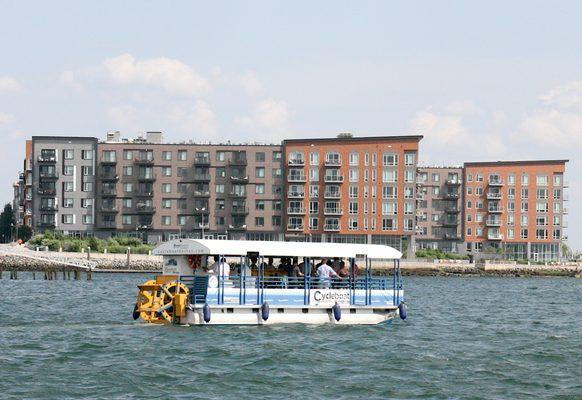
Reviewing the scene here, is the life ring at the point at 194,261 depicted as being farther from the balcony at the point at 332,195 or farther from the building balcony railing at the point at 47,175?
the building balcony railing at the point at 47,175

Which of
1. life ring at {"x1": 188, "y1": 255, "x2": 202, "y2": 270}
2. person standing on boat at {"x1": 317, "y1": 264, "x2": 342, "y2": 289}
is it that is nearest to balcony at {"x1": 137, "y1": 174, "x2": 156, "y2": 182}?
person standing on boat at {"x1": 317, "y1": 264, "x2": 342, "y2": 289}

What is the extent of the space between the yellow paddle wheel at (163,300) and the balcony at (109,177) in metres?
112

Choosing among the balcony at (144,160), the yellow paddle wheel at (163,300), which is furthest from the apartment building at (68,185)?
the yellow paddle wheel at (163,300)

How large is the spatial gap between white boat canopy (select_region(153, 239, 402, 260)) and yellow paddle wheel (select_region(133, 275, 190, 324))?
4.39 ft

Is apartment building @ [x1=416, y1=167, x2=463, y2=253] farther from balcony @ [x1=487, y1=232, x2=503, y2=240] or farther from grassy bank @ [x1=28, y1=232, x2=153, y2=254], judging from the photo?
grassy bank @ [x1=28, y1=232, x2=153, y2=254]

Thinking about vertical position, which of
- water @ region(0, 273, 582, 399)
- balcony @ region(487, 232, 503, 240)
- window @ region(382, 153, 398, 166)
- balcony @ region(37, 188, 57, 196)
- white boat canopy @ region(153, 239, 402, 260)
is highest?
window @ region(382, 153, 398, 166)

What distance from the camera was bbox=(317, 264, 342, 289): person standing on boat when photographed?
42.9m

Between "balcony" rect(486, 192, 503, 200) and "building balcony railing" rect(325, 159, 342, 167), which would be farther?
"balcony" rect(486, 192, 503, 200)

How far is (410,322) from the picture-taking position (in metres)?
50.3

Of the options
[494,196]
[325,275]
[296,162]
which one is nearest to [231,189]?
[296,162]

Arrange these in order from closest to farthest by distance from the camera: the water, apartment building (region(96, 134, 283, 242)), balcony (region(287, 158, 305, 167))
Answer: the water → balcony (region(287, 158, 305, 167)) → apartment building (region(96, 134, 283, 242))

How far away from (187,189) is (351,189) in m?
22.9

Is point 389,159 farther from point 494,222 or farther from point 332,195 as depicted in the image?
point 494,222

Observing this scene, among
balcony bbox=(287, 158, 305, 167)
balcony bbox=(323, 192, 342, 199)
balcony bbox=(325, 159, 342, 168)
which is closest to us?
balcony bbox=(325, 159, 342, 168)
